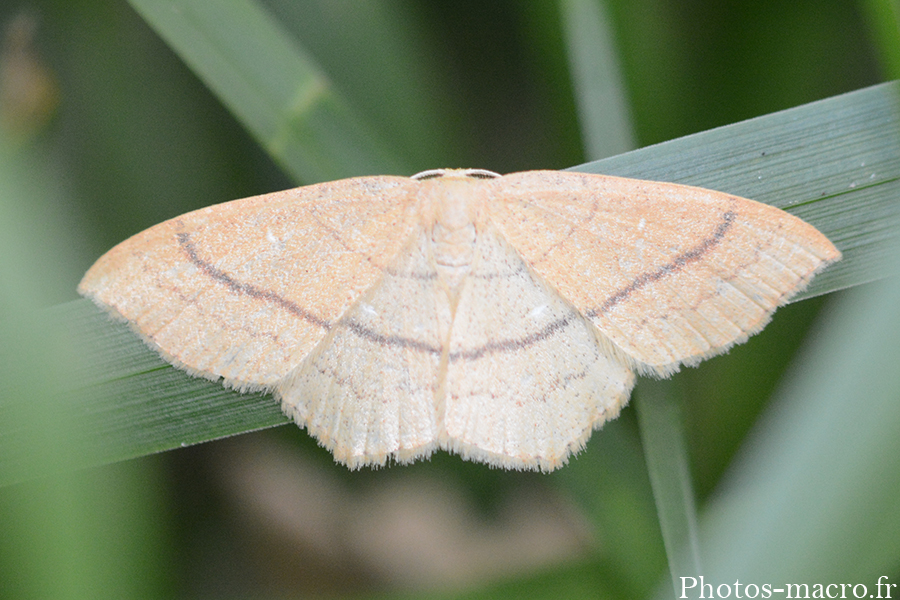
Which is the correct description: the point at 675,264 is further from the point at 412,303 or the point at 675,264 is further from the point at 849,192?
the point at 412,303

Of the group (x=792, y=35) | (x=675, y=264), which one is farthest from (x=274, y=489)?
(x=792, y=35)

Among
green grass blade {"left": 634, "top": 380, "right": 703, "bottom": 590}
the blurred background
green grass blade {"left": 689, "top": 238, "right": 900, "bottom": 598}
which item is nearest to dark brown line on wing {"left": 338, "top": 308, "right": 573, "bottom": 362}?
green grass blade {"left": 634, "top": 380, "right": 703, "bottom": 590}

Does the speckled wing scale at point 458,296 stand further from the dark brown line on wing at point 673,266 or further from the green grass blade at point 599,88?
the green grass blade at point 599,88

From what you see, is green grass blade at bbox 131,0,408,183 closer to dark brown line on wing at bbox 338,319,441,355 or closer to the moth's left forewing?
dark brown line on wing at bbox 338,319,441,355

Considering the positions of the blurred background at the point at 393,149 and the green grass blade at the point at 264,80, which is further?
the blurred background at the point at 393,149

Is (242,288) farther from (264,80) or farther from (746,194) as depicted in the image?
(746,194)

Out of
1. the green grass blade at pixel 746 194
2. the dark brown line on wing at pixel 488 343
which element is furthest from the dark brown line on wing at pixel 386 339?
the green grass blade at pixel 746 194
